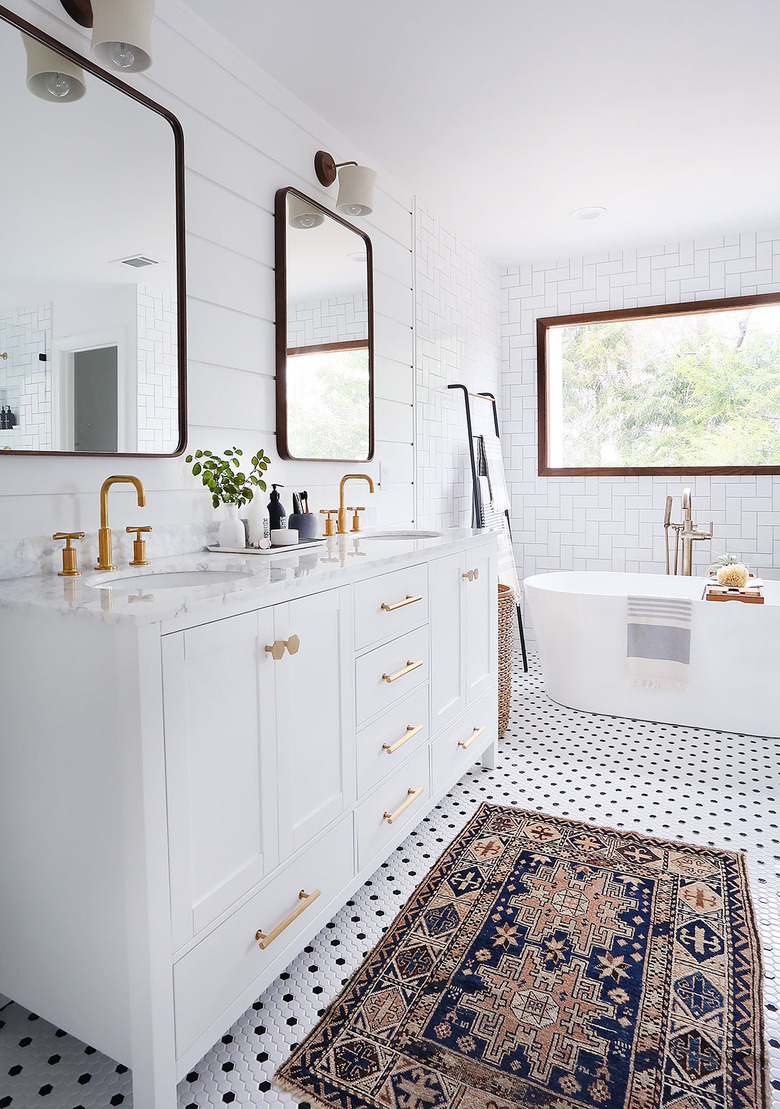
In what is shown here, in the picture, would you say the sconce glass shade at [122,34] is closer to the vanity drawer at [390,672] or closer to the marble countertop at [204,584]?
the marble countertop at [204,584]

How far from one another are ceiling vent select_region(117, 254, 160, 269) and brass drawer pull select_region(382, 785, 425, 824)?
1.69m

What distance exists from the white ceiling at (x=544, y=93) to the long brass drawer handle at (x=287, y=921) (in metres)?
2.49

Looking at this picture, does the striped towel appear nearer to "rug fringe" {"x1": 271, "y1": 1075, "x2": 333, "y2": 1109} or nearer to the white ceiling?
the white ceiling

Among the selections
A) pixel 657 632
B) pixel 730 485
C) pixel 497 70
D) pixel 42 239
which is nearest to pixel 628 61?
pixel 497 70

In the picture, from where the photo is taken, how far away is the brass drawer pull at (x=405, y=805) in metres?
2.06

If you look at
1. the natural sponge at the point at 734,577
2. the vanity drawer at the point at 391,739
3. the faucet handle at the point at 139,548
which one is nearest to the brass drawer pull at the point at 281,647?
the vanity drawer at the point at 391,739

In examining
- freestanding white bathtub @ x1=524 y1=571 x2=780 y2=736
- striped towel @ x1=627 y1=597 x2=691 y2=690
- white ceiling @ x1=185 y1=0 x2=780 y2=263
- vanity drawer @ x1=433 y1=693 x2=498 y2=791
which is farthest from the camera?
striped towel @ x1=627 y1=597 x2=691 y2=690

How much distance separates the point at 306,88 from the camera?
2531mm

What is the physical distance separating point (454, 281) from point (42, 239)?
2.75 m

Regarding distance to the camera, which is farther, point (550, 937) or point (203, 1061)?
point (550, 937)

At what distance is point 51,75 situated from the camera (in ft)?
5.52

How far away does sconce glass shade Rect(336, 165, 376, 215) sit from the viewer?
267 cm

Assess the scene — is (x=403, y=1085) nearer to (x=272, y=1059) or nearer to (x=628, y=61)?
(x=272, y=1059)

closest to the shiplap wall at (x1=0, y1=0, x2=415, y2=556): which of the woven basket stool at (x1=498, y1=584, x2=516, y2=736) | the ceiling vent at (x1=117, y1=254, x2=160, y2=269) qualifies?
the ceiling vent at (x1=117, y1=254, x2=160, y2=269)
